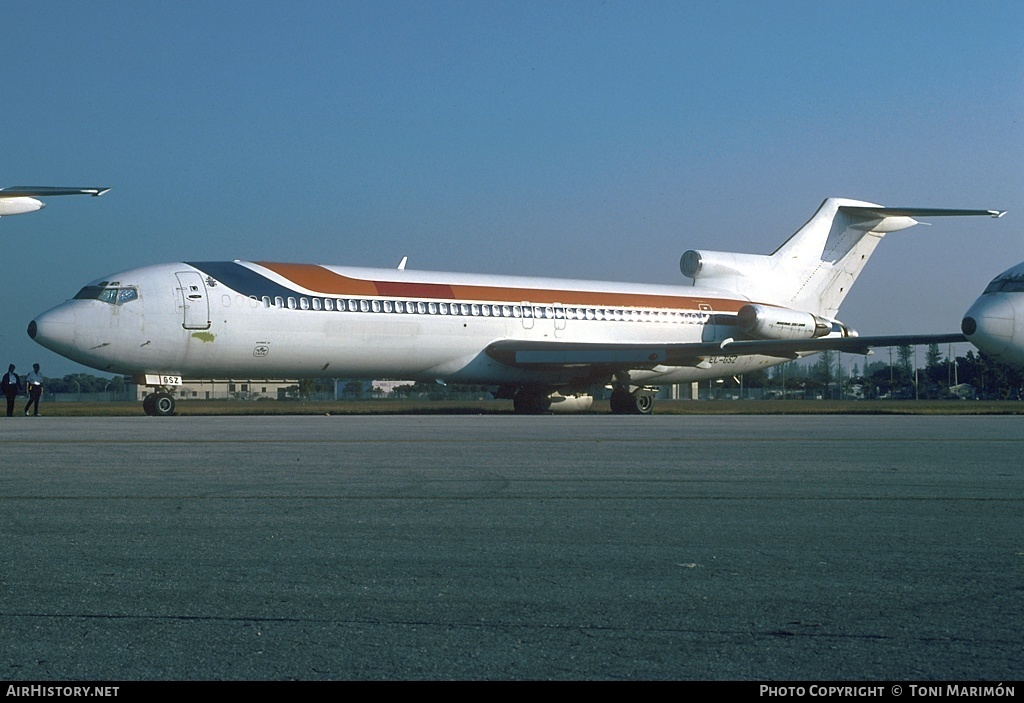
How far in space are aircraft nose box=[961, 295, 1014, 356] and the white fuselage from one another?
940cm

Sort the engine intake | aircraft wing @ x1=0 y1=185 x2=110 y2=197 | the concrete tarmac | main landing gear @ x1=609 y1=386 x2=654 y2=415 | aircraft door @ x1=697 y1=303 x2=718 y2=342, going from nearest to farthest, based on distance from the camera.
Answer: the concrete tarmac < aircraft wing @ x1=0 y1=185 x2=110 y2=197 < main landing gear @ x1=609 y1=386 x2=654 y2=415 < the engine intake < aircraft door @ x1=697 y1=303 x2=718 y2=342

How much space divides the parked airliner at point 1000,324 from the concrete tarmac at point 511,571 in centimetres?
1718

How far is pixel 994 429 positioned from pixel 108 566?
15.7 meters

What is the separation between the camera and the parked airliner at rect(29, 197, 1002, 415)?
82.3 ft

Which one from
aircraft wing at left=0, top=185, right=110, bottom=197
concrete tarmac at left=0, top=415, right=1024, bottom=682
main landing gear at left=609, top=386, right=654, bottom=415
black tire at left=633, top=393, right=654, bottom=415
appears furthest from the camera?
black tire at left=633, top=393, right=654, bottom=415

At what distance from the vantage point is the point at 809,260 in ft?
120

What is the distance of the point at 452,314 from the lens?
94.5 ft

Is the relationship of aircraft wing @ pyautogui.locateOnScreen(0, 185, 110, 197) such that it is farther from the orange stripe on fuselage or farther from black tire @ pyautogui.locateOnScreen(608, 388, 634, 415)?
black tire @ pyautogui.locateOnScreen(608, 388, 634, 415)

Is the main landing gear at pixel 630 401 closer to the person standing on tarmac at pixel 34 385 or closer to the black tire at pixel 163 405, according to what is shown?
the black tire at pixel 163 405

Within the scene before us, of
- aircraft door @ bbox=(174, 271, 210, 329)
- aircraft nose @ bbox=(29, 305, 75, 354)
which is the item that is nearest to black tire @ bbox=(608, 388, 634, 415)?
aircraft door @ bbox=(174, 271, 210, 329)

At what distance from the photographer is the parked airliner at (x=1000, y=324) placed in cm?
2545

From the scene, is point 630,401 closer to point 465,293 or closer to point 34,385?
point 465,293

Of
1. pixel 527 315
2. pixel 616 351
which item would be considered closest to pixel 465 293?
pixel 527 315
